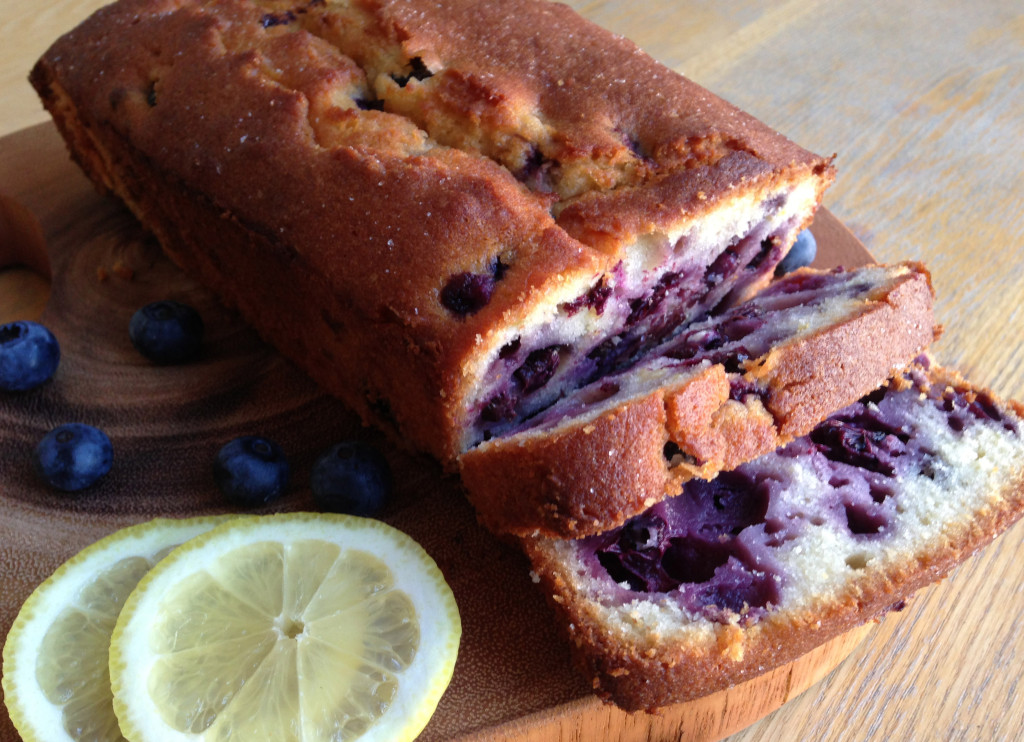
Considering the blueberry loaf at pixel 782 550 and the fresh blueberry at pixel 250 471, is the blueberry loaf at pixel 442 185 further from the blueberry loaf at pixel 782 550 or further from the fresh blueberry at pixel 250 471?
the blueberry loaf at pixel 782 550

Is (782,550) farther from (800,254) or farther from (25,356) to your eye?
(25,356)

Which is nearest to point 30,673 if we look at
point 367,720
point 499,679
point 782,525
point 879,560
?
point 367,720

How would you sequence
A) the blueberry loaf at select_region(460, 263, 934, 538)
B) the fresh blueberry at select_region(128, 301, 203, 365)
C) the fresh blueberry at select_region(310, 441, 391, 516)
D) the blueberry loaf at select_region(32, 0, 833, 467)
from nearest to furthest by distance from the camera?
the blueberry loaf at select_region(460, 263, 934, 538), the blueberry loaf at select_region(32, 0, 833, 467), the fresh blueberry at select_region(310, 441, 391, 516), the fresh blueberry at select_region(128, 301, 203, 365)

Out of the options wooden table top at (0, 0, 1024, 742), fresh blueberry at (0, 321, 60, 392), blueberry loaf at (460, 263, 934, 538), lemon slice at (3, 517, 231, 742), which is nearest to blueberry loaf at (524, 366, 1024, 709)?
blueberry loaf at (460, 263, 934, 538)

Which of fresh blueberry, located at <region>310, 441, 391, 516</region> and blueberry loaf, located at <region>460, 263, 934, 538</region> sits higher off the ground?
blueberry loaf, located at <region>460, 263, 934, 538</region>

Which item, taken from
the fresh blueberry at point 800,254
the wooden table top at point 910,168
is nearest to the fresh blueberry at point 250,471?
the wooden table top at point 910,168

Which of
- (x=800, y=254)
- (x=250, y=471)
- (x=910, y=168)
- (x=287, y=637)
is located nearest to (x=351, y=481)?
A: (x=250, y=471)

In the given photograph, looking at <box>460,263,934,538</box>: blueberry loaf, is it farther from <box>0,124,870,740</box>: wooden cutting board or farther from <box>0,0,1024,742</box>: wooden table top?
<box>0,0,1024,742</box>: wooden table top
